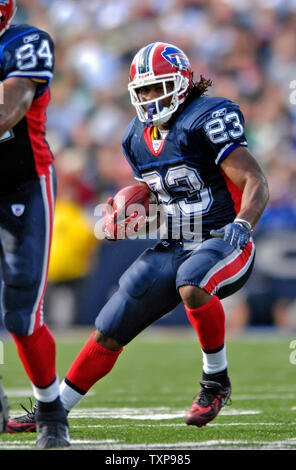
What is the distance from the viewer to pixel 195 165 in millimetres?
3322

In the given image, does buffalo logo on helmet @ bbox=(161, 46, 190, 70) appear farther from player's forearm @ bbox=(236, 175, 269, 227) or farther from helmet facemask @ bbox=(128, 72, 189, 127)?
player's forearm @ bbox=(236, 175, 269, 227)

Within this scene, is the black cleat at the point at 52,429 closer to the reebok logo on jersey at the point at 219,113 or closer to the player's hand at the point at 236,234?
the player's hand at the point at 236,234

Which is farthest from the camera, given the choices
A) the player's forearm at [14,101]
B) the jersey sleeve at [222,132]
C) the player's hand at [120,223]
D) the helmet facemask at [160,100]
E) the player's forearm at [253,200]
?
the player's hand at [120,223]

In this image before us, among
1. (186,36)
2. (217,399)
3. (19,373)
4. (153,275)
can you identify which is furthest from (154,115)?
(186,36)

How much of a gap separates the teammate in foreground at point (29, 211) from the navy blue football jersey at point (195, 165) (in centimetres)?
63

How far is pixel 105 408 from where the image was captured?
403 cm

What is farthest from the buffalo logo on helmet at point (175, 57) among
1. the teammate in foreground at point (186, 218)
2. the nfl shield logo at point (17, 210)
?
the nfl shield logo at point (17, 210)

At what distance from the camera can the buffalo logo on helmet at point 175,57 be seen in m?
3.41

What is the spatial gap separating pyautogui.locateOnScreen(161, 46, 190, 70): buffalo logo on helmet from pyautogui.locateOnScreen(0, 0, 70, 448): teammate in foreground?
2.48ft

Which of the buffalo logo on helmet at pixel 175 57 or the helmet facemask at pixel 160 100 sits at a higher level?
the buffalo logo on helmet at pixel 175 57

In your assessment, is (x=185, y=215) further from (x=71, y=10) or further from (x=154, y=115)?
(x=71, y=10)
